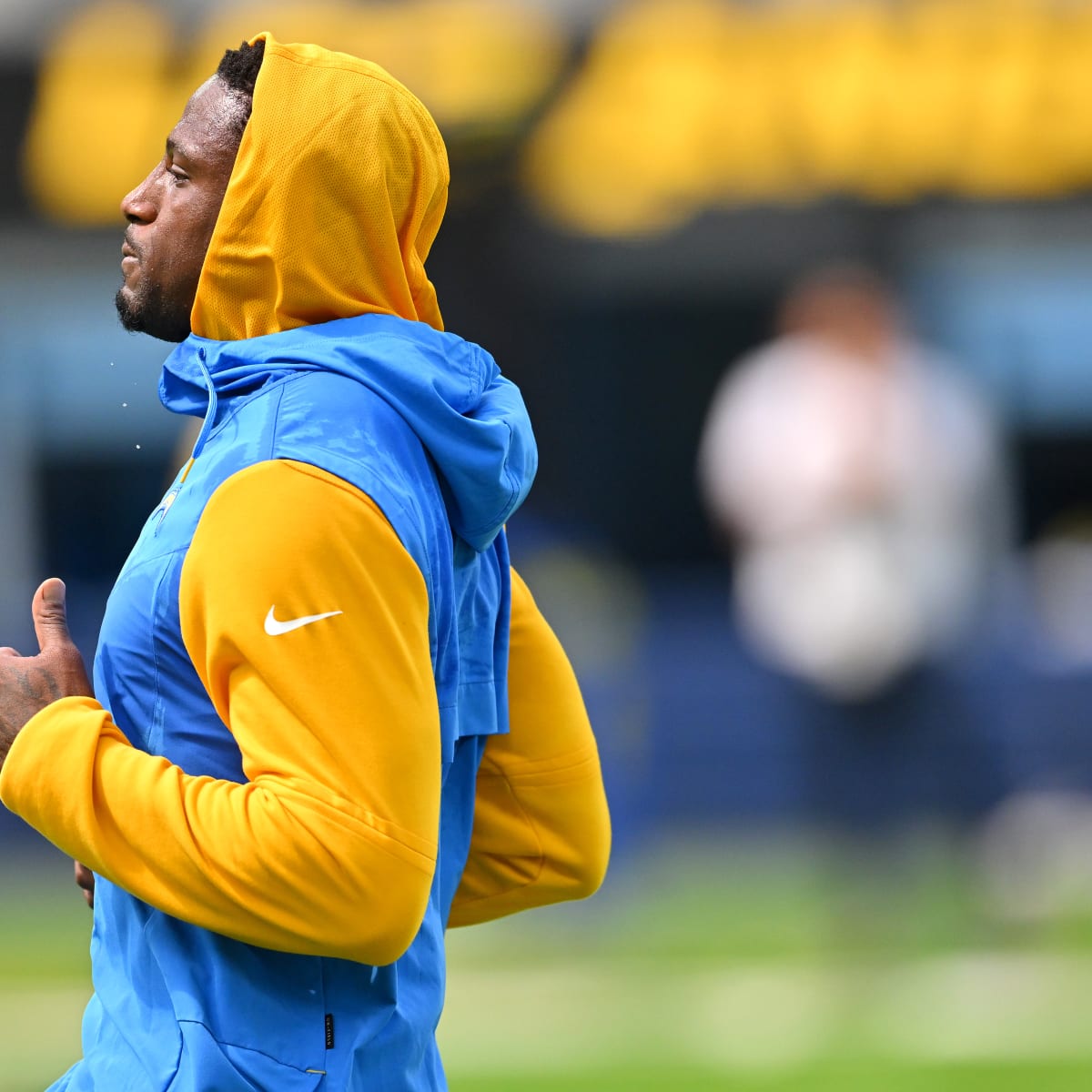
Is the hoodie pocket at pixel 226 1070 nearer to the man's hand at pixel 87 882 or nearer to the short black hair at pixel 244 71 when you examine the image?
the man's hand at pixel 87 882

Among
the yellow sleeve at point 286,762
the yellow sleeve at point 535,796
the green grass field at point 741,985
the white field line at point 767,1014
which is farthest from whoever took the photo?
the white field line at point 767,1014

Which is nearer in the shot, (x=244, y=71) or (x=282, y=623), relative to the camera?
(x=282, y=623)

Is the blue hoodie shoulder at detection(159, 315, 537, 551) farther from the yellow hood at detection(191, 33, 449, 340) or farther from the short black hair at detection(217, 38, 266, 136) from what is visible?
the short black hair at detection(217, 38, 266, 136)

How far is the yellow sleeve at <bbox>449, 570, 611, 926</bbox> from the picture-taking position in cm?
243

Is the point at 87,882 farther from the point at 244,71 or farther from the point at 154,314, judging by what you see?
the point at 244,71

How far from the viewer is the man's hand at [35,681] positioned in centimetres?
197

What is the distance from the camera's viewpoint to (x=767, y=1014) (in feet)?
21.0

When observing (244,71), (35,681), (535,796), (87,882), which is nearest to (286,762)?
(35,681)

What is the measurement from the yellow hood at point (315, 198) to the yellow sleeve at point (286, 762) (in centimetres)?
27

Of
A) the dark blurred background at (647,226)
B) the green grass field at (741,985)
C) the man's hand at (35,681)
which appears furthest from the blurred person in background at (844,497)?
the man's hand at (35,681)

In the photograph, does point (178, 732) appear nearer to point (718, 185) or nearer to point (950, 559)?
point (950, 559)

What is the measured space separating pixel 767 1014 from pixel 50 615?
4671 mm

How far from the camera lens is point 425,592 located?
194cm

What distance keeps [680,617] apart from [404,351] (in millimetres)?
7461
